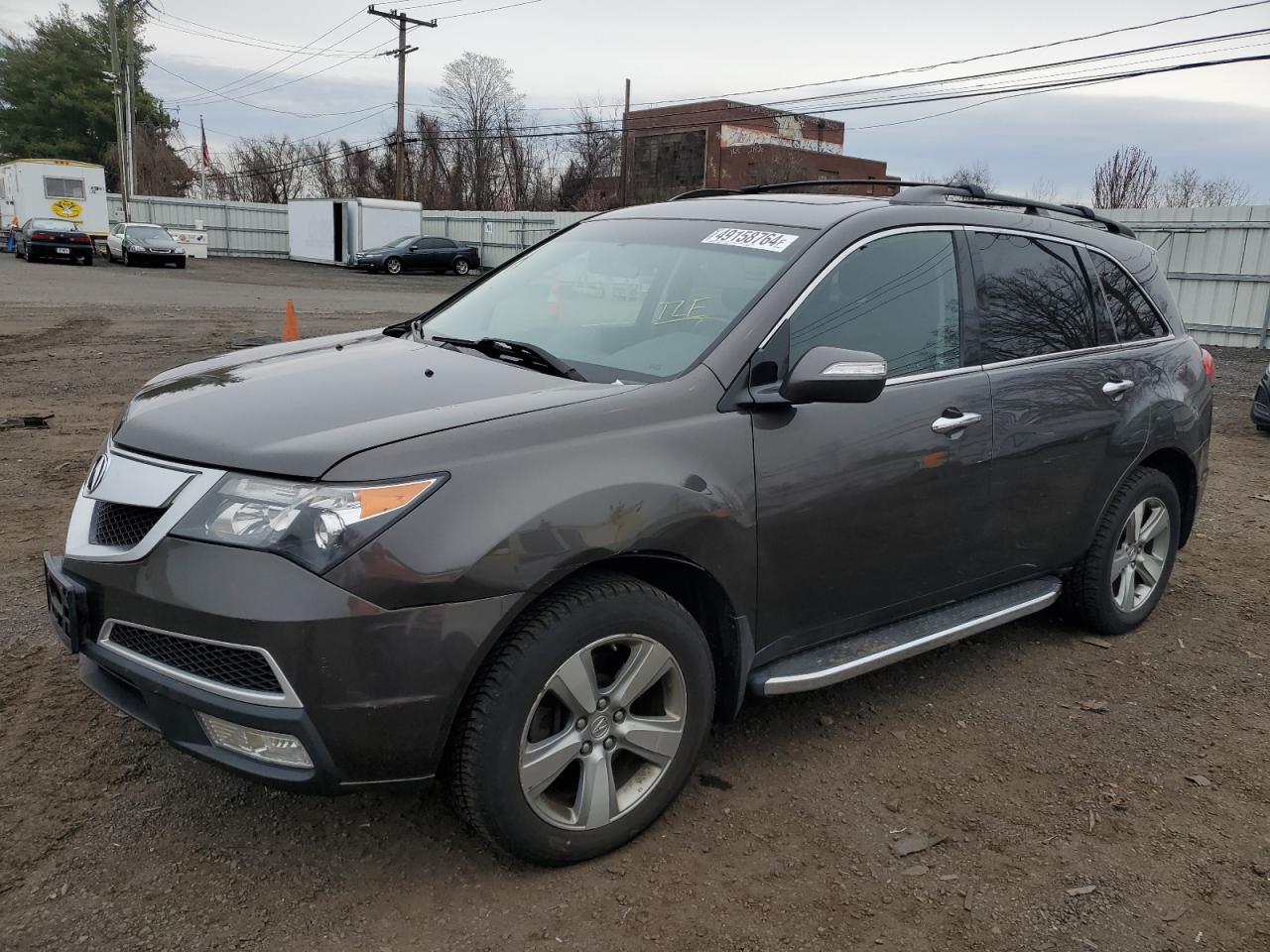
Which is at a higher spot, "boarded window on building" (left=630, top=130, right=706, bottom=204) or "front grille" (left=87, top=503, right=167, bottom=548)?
"boarded window on building" (left=630, top=130, right=706, bottom=204)

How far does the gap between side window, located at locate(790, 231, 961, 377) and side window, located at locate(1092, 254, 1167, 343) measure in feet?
3.58

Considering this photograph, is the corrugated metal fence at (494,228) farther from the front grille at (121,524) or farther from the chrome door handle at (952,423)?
the front grille at (121,524)

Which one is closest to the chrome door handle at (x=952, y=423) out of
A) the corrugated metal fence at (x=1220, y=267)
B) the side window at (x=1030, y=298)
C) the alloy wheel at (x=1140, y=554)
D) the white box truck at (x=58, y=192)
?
the side window at (x=1030, y=298)

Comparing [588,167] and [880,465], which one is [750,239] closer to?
[880,465]

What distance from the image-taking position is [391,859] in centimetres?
279

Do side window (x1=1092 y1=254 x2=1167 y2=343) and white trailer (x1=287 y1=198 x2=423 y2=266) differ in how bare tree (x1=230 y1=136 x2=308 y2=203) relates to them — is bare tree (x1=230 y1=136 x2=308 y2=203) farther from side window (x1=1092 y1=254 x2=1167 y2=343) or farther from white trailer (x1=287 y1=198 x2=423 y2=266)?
side window (x1=1092 y1=254 x2=1167 y2=343)

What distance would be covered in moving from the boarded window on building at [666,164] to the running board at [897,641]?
164 feet

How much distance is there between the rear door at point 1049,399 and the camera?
374cm

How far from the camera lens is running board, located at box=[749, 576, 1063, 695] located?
3.14 m

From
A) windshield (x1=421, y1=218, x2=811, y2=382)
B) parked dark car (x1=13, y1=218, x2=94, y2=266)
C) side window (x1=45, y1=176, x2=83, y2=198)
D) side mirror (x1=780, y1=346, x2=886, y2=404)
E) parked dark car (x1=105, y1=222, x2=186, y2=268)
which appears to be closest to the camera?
side mirror (x1=780, y1=346, x2=886, y2=404)

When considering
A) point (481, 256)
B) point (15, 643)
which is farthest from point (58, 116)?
point (15, 643)

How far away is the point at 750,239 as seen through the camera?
3.46 m

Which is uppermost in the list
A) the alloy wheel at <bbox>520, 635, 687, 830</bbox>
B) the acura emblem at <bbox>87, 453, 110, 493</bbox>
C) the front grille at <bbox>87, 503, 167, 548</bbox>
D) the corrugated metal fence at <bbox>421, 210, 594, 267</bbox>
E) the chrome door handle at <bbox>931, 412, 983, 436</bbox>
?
the corrugated metal fence at <bbox>421, 210, 594, 267</bbox>

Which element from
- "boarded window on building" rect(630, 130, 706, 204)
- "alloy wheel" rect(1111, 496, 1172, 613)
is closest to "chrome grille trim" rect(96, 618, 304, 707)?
"alloy wheel" rect(1111, 496, 1172, 613)
